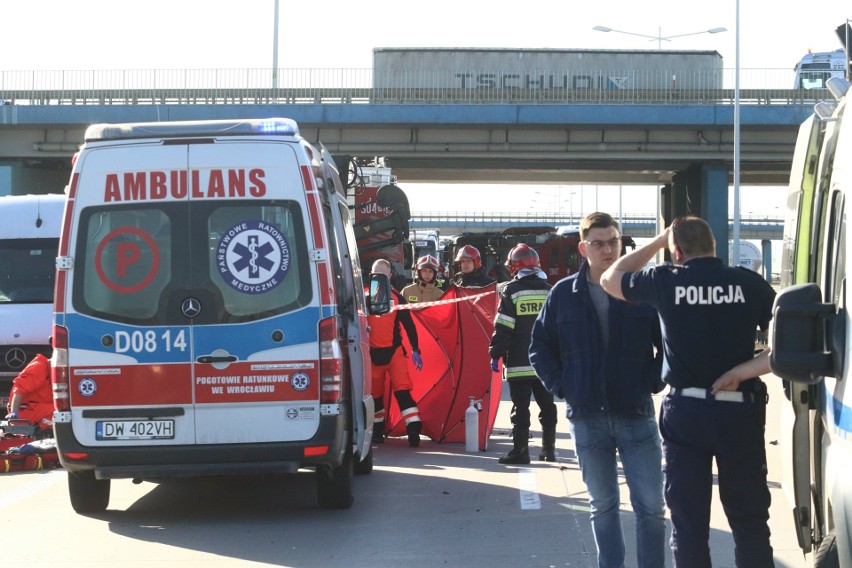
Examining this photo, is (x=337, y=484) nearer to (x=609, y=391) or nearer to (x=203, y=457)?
(x=203, y=457)

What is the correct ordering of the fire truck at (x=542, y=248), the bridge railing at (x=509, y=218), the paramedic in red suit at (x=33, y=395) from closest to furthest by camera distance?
the paramedic in red suit at (x=33, y=395)
the fire truck at (x=542, y=248)
the bridge railing at (x=509, y=218)

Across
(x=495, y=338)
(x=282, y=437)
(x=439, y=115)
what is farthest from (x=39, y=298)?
(x=439, y=115)

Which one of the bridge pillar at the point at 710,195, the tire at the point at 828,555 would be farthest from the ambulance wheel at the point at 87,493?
the bridge pillar at the point at 710,195

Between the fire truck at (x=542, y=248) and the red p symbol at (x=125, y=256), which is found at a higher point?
the red p symbol at (x=125, y=256)

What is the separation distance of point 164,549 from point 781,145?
39.8m

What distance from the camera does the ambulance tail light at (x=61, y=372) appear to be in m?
8.18

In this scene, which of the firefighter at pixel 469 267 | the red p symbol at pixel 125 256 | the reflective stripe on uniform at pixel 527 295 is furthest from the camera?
the firefighter at pixel 469 267

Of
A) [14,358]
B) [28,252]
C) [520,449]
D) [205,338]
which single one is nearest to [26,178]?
[28,252]

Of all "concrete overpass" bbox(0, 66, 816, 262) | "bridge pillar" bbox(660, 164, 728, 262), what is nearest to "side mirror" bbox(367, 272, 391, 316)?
"concrete overpass" bbox(0, 66, 816, 262)

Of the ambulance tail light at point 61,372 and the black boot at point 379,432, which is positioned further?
the black boot at point 379,432

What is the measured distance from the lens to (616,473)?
19.7ft

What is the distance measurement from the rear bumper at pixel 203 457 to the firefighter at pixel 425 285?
26.9 ft

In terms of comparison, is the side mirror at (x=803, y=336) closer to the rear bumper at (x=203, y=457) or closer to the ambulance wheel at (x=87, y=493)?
the rear bumper at (x=203, y=457)

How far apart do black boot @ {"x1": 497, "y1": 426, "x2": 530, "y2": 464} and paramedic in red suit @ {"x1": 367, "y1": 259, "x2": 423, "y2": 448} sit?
1379 mm
